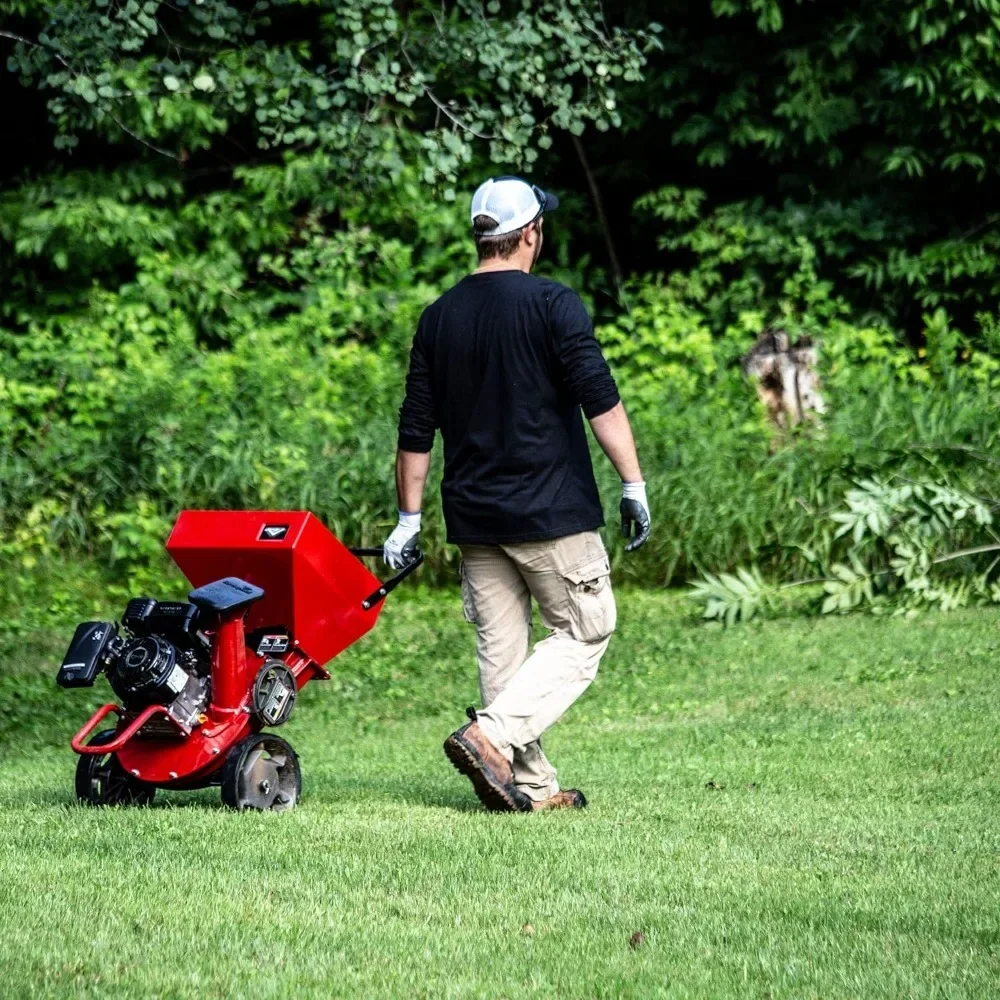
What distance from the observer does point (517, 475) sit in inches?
225

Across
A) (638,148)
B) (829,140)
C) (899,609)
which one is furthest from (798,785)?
(638,148)

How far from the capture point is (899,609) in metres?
10.4

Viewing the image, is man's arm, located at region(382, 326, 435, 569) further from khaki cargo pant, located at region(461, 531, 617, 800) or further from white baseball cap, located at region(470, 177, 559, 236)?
white baseball cap, located at region(470, 177, 559, 236)

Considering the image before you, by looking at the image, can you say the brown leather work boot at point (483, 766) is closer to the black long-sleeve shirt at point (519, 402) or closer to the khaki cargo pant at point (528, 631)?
the khaki cargo pant at point (528, 631)

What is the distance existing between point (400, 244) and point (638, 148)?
3.29m

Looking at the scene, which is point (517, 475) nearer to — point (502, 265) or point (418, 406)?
point (418, 406)

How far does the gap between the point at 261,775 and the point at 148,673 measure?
554mm

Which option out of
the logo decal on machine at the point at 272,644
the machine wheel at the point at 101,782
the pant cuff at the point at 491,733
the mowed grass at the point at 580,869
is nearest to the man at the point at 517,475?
the pant cuff at the point at 491,733

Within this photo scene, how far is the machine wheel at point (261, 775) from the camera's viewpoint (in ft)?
18.6

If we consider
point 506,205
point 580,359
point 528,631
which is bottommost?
point 528,631

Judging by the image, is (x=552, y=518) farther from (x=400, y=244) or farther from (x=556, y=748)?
(x=400, y=244)

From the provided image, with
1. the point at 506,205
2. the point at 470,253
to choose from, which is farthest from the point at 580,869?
the point at 470,253

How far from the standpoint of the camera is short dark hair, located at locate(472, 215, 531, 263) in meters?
5.81

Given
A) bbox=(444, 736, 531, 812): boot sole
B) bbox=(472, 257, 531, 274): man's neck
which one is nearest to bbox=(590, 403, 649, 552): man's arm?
bbox=(472, 257, 531, 274): man's neck
